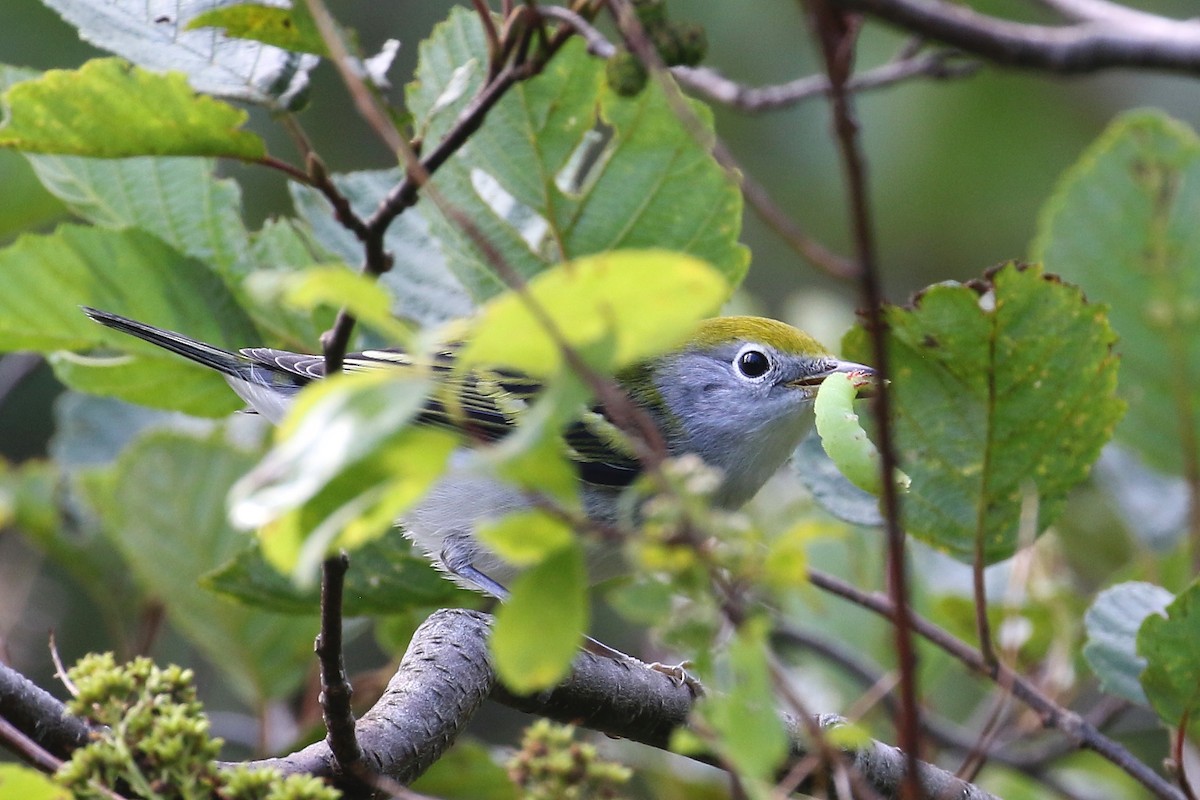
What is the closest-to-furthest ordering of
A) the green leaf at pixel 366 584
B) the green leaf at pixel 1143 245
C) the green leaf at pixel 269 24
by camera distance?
1. the green leaf at pixel 269 24
2. the green leaf at pixel 366 584
3. the green leaf at pixel 1143 245

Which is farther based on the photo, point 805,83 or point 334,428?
point 805,83

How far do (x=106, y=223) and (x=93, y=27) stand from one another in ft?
2.29

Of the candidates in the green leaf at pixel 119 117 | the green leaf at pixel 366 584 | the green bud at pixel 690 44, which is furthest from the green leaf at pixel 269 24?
the green leaf at pixel 366 584

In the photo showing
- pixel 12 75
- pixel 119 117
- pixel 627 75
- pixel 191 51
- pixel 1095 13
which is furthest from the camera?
pixel 12 75

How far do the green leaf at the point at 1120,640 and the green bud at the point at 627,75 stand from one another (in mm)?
1633

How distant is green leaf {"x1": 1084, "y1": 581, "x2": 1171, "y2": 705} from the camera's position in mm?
2941

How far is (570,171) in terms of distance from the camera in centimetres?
339

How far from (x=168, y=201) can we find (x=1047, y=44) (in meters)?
2.14

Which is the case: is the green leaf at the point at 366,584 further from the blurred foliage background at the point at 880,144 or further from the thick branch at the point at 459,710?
the blurred foliage background at the point at 880,144

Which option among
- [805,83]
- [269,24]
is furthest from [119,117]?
[805,83]

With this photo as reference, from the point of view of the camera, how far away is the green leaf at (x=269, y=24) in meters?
2.35

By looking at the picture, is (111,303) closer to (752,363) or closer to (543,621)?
(752,363)

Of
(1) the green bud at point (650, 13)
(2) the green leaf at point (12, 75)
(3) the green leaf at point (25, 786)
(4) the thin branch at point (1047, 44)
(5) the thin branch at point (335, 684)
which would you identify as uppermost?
(4) the thin branch at point (1047, 44)

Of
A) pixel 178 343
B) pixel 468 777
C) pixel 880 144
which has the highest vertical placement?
pixel 880 144
